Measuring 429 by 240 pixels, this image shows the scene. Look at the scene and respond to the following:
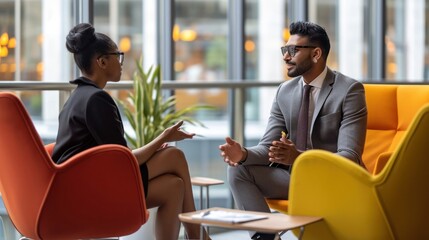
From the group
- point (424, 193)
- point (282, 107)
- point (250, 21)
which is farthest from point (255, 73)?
point (424, 193)

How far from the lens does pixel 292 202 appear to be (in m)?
3.66

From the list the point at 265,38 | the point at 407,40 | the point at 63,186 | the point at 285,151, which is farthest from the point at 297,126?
the point at 407,40

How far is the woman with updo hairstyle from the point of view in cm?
400

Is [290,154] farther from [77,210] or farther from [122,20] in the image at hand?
[122,20]

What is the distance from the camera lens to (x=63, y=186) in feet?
12.5

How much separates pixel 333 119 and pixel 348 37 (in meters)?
4.40

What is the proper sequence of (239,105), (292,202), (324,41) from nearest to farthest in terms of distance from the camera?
(292,202), (324,41), (239,105)

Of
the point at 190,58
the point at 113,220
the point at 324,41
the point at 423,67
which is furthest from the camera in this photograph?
the point at 423,67

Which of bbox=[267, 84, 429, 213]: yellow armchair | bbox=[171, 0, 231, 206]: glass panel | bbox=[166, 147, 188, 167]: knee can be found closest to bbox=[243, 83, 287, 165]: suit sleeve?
bbox=[166, 147, 188, 167]: knee

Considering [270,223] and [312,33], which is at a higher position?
[312,33]

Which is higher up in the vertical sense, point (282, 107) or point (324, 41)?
point (324, 41)

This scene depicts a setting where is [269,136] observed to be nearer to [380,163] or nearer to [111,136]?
[380,163]

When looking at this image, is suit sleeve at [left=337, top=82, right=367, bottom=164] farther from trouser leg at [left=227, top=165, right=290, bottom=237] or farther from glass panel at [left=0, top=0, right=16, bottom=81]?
glass panel at [left=0, top=0, right=16, bottom=81]

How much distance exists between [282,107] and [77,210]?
1242mm
